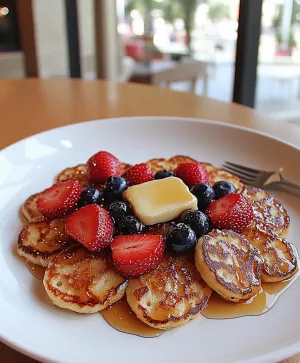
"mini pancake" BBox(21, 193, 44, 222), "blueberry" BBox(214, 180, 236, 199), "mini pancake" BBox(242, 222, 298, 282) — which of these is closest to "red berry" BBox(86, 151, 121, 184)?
"mini pancake" BBox(21, 193, 44, 222)

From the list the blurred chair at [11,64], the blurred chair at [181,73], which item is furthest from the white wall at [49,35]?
the blurred chair at [181,73]

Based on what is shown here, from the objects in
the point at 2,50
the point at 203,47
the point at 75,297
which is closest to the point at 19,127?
the point at 75,297

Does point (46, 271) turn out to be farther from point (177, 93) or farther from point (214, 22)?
point (214, 22)

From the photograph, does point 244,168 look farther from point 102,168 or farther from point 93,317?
point 93,317

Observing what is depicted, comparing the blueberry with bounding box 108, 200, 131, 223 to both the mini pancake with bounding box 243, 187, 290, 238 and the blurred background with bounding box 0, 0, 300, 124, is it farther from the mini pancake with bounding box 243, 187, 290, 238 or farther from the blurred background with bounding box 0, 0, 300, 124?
the blurred background with bounding box 0, 0, 300, 124

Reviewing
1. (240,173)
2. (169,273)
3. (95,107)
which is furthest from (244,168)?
(95,107)
